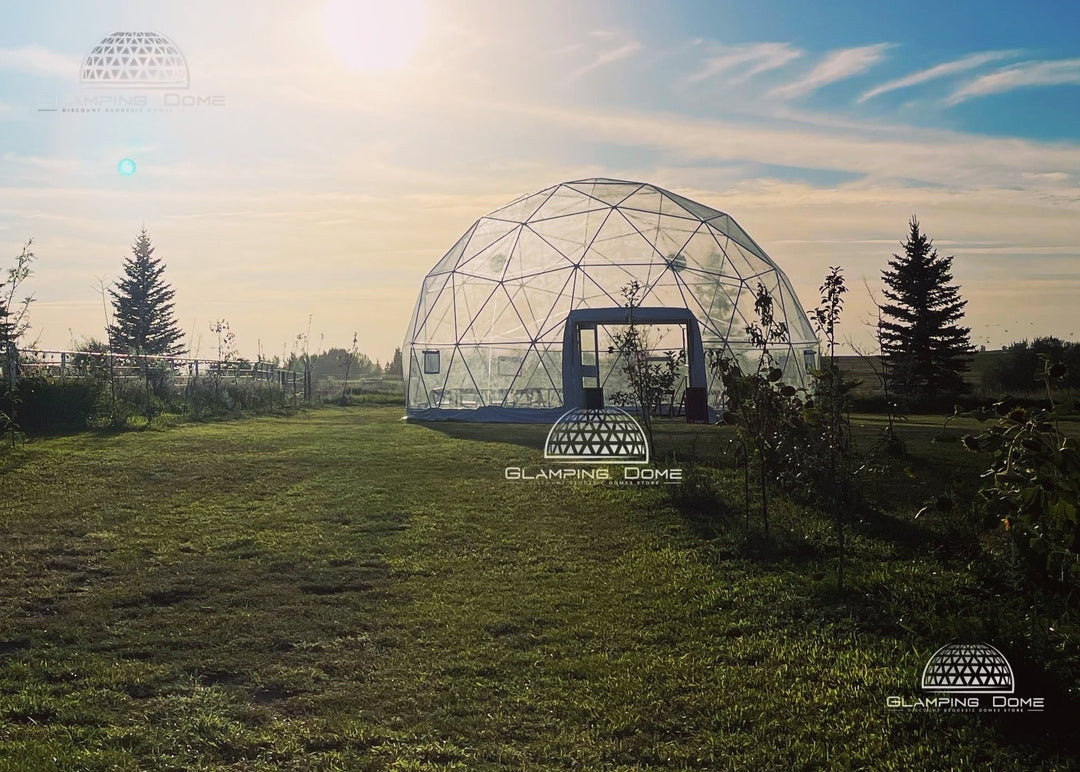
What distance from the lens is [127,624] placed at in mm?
5664

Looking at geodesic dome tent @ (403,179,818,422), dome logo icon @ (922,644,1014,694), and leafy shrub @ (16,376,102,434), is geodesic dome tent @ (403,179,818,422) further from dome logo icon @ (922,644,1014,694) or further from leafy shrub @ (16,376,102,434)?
dome logo icon @ (922,644,1014,694)

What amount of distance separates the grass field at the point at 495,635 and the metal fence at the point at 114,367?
272 inches

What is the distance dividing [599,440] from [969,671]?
10.3m

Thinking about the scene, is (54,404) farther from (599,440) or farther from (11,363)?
(599,440)

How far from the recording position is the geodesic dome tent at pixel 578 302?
2197cm

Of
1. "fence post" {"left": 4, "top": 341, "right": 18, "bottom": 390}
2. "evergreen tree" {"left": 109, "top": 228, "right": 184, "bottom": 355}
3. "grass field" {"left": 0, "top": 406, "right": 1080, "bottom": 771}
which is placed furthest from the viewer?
"evergreen tree" {"left": 109, "top": 228, "right": 184, "bottom": 355}

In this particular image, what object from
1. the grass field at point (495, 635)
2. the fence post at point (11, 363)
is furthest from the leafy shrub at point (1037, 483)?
the fence post at point (11, 363)

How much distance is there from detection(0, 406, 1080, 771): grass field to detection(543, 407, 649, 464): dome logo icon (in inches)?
122

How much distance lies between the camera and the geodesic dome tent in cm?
2197

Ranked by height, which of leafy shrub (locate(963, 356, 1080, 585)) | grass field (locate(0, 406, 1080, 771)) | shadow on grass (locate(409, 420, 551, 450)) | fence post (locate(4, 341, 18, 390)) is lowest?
grass field (locate(0, 406, 1080, 771))

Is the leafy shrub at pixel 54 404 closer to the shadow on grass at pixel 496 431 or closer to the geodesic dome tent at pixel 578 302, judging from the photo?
the shadow on grass at pixel 496 431

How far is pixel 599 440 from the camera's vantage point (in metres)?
14.5

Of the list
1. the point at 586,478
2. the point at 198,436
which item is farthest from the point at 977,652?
the point at 198,436

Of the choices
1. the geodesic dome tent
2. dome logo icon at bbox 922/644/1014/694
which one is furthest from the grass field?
the geodesic dome tent
